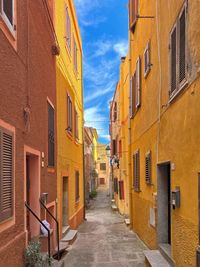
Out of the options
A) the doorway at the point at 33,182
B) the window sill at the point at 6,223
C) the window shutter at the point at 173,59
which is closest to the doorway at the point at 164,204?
the window shutter at the point at 173,59

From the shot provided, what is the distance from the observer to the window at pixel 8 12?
190 inches

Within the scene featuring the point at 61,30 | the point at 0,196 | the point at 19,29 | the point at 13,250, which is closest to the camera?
the point at 0,196

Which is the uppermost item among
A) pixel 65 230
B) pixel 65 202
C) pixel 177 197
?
pixel 177 197

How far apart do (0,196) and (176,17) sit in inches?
163

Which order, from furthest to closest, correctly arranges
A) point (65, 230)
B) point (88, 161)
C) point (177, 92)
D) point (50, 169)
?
point (88, 161)
point (65, 230)
point (50, 169)
point (177, 92)

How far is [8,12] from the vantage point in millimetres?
5156

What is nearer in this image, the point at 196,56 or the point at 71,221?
the point at 196,56

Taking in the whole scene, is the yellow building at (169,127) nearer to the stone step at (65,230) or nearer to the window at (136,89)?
the window at (136,89)

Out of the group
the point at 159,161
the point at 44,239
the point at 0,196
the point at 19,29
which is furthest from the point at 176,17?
the point at 44,239

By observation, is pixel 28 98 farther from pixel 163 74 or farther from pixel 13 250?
pixel 163 74

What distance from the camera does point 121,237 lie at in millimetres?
13508

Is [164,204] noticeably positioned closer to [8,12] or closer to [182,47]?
[182,47]

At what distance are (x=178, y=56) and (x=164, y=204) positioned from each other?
3625mm

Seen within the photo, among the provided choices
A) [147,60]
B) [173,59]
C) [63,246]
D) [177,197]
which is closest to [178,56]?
[173,59]
